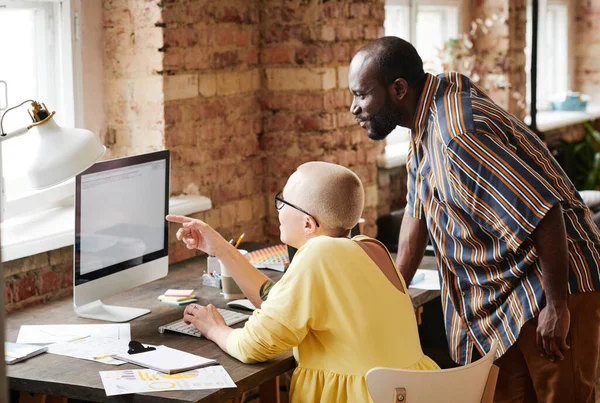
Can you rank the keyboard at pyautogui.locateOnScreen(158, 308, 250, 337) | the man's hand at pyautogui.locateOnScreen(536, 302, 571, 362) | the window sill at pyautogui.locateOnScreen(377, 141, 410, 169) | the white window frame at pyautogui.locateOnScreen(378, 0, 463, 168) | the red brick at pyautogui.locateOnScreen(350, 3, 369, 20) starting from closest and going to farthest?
the man's hand at pyautogui.locateOnScreen(536, 302, 571, 362) → the keyboard at pyautogui.locateOnScreen(158, 308, 250, 337) → the red brick at pyautogui.locateOnScreen(350, 3, 369, 20) → the window sill at pyautogui.locateOnScreen(377, 141, 410, 169) → the white window frame at pyautogui.locateOnScreen(378, 0, 463, 168)

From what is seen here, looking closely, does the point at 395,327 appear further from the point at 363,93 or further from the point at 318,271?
the point at 363,93

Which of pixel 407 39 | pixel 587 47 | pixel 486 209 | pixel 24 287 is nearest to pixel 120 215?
pixel 24 287

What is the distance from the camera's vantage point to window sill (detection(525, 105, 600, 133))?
22.6ft

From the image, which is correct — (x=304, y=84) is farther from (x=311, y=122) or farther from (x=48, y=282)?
(x=48, y=282)

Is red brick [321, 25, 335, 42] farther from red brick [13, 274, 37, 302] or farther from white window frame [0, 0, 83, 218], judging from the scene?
red brick [13, 274, 37, 302]

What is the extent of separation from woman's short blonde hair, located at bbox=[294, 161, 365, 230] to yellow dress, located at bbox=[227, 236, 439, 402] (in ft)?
0.27

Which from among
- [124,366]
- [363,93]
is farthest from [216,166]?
[124,366]

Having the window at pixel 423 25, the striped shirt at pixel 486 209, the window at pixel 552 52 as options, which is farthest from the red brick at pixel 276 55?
the window at pixel 552 52

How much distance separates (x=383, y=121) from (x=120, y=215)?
0.85m

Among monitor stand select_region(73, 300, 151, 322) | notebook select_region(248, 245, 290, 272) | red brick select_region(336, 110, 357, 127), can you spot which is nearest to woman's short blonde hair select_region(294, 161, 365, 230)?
monitor stand select_region(73, 300, 151, 322)

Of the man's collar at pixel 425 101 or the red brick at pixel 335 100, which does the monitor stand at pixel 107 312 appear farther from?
the red brick at pixel 335 100

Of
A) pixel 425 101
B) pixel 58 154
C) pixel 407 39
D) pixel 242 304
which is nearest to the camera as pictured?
pixel 58 154

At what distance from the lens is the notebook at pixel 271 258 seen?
3400 millimetres

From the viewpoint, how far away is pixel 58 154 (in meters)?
2.35
